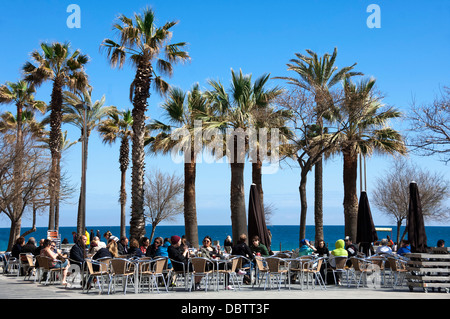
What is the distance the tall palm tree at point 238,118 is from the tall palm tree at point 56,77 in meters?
11.2

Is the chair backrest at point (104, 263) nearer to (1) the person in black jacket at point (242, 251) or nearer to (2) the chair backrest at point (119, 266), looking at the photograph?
(2) the chair backrest at point (119, 266)

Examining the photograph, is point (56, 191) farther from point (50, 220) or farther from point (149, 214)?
point (149, 214)

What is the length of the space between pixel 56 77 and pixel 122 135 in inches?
382

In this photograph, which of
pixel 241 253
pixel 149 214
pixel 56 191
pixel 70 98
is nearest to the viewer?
pixel 241 253

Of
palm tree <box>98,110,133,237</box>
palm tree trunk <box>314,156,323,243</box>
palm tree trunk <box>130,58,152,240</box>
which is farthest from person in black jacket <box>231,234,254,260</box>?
palm tree <box>98,110,133,237</box>

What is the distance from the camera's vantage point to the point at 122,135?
1667 inches

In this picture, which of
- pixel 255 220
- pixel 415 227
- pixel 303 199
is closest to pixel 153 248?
pixel 255 220

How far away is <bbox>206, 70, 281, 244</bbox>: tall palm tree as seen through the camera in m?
26.2

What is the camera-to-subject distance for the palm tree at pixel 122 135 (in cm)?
4156

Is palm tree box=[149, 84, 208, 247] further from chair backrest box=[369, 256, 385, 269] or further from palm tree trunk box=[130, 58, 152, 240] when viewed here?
chair backrest box=[369, 256, 385, 269]

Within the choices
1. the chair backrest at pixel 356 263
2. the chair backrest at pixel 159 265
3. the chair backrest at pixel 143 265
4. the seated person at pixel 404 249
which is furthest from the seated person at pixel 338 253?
the chair backrest at pixel 143 265
